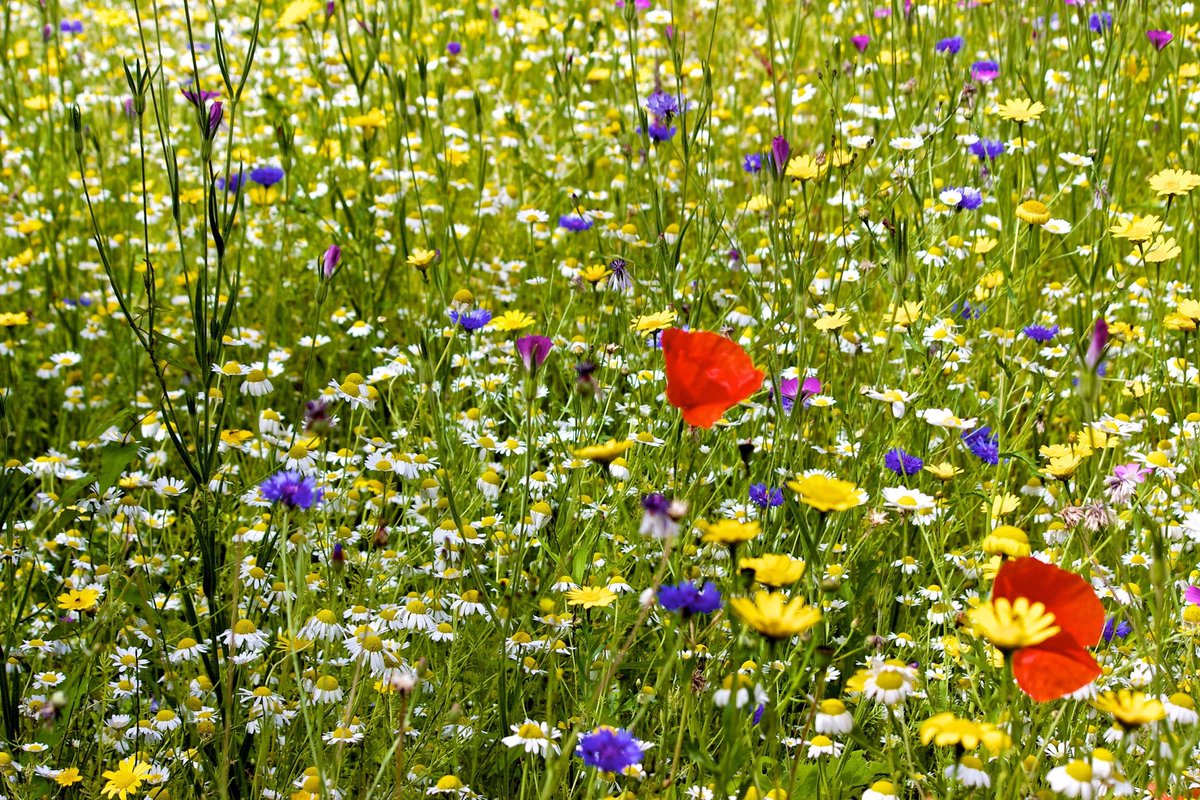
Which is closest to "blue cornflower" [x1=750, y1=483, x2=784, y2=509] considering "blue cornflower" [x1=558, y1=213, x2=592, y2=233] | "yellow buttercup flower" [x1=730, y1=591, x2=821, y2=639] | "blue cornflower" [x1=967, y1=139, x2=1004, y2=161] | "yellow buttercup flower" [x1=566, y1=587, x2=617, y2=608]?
"yellow buttercup flower" [x1=566, y1=587, x2=617, y2=608]

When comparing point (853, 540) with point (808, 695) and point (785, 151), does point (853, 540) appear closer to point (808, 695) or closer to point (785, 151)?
point (808, 695)

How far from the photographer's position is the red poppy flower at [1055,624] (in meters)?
1.28

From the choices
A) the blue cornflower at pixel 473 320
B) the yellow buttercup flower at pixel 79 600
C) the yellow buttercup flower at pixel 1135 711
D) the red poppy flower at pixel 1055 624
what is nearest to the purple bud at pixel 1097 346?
the red poppy flower at pixel 1055 624

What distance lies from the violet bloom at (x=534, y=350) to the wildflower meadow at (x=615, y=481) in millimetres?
19

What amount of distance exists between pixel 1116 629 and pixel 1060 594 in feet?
1.90

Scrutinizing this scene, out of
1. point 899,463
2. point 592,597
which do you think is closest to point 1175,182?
point 899,463

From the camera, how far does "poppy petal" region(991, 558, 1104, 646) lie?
4.42 ft

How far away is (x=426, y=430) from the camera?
2471 mm

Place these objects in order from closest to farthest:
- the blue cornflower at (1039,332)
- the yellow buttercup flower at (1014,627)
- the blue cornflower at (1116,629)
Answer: the yellow buttercup flower at (1014,627)
the blue cornflower at (1116,629)
the blue cornflower at (1039,332)

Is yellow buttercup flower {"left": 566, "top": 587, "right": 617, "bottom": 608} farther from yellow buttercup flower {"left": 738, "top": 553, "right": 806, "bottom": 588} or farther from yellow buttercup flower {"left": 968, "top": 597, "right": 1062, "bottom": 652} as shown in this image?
yellow buttercup flower {"left": 968, "top": 597, "right": 1062, "bottom": 652}

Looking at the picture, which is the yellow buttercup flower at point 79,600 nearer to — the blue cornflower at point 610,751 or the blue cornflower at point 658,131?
the blue cornflower at point 610,751

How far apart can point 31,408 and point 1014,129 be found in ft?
9.07

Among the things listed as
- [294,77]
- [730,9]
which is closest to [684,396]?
[294,77]

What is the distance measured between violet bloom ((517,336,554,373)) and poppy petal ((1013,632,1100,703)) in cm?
66
